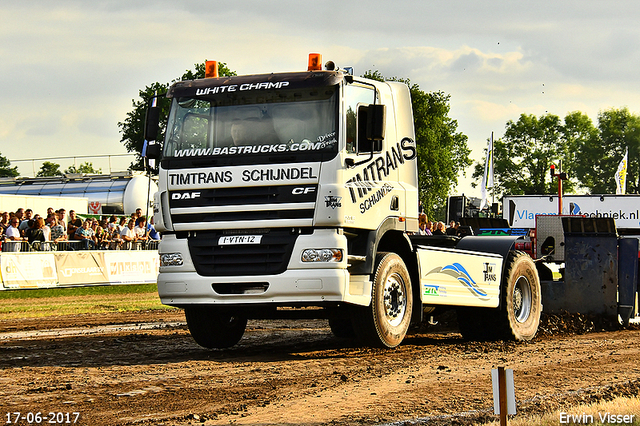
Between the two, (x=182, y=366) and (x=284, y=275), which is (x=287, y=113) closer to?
(x=284, y=275)

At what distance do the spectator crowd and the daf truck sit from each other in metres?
11.3

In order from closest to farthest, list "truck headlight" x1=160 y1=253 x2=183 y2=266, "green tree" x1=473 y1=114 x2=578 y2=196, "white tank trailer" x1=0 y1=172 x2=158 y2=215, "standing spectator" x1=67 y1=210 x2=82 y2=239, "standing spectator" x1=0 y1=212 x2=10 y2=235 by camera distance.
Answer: "truck headlight" x1=160 y1=253 x2=183 y2=266 < "standing spectator" x1=0 y1=212 x2=10 y2=235 < "standing spectator" x1=67 y1=210 x2=82 y2=239 < "white tank trailer" x1=0 y1=172 x2=158 y2=215 < "green tree" x1=473 y1=114 x2=578 y2=196

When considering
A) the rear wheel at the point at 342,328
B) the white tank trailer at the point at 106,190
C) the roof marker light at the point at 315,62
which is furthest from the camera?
the white tank trailer at the point at 106,190

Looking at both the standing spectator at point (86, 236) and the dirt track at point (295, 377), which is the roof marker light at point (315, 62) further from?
the standing spectator at point (86, 236)

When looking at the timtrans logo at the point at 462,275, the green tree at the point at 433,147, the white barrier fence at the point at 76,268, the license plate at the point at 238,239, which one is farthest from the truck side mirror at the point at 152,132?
the green tree at the point at 433,147

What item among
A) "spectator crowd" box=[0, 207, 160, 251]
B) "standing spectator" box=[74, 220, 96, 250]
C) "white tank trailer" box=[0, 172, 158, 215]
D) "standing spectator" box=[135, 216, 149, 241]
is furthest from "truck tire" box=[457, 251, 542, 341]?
"white tank trailer" box=[0, 172, 158, 215]

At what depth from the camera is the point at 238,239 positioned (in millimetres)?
9266

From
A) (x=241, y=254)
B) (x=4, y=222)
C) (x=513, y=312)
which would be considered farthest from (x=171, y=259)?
(x=4, y=222)

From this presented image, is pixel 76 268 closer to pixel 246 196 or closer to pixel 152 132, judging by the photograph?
pixel 152 132

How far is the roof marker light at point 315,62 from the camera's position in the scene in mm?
9633

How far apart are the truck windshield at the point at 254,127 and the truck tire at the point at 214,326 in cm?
201

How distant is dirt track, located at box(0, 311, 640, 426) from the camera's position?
6.42 m

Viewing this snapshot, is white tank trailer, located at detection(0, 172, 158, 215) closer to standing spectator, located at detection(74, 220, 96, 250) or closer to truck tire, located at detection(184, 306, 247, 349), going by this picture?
standing spectator, located at detection(74, 220, 96, 250)

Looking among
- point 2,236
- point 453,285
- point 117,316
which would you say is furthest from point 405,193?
point 2,236
